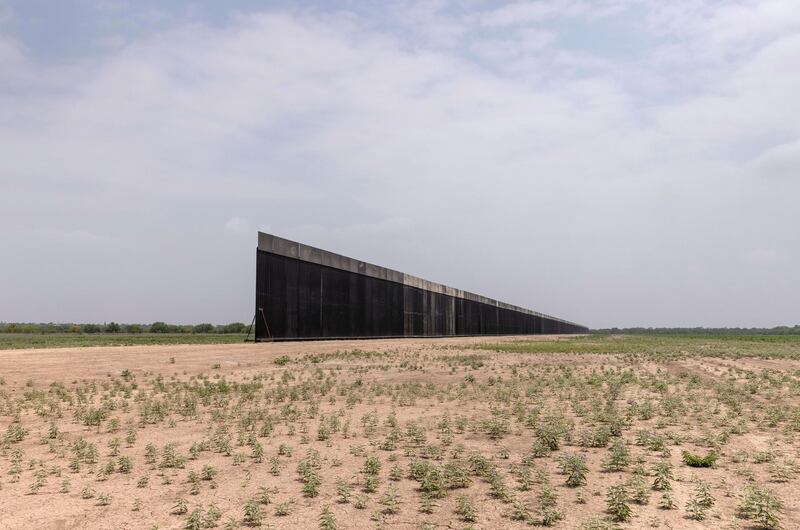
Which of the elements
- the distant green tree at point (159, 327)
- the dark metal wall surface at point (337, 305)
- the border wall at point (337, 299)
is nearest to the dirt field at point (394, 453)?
the dark metal wall surface at point (337, 305)

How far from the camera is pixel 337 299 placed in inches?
1817

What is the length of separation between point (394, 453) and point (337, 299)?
1447 inches

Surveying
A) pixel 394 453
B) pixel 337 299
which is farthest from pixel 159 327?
pixel 394 453

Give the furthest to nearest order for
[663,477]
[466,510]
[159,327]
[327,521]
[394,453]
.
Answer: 1. [159,327]
2. [394,453]
3. [663,477]
4. [466,510]
5. [327,521]

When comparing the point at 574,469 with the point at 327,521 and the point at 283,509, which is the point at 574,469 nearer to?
the point at 327,521

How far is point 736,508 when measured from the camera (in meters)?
6.93

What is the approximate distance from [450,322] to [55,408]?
6889 centimetres

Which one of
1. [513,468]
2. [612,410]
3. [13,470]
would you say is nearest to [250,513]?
[513,468]

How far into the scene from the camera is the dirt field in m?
6.89

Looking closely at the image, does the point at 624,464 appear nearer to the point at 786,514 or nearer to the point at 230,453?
the point at 786,514

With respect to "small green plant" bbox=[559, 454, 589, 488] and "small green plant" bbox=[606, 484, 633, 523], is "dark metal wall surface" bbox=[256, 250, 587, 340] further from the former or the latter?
"small green plant" bbox=[606, 484, 633, 523]

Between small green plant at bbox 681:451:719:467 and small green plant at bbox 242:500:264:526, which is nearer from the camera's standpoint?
small green plant at bbox 242:500:264:526

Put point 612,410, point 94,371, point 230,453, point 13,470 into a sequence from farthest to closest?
1. point 94,371
2. point 612,410
3. point 230,453
4. point 13,470

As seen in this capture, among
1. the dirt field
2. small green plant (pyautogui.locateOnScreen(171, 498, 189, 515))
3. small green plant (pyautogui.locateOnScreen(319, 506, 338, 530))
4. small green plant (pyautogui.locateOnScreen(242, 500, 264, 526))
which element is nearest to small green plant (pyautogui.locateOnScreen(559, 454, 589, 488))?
the dirt field
